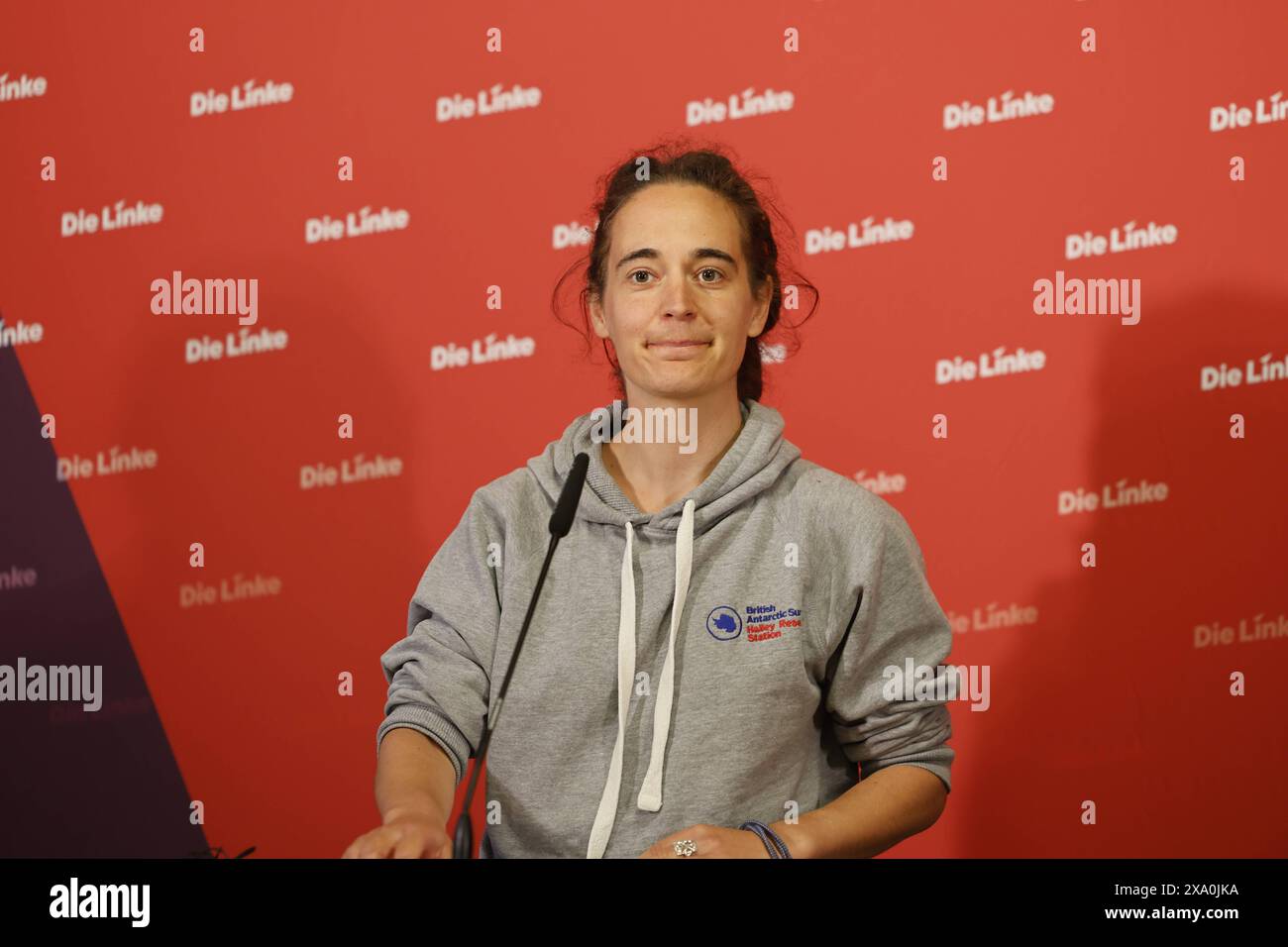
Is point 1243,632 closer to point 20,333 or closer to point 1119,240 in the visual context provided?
point 1119,240

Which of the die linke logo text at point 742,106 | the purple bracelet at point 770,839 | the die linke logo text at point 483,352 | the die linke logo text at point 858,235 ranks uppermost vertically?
the die linke logo text at point 742,106

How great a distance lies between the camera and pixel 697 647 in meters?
1.37

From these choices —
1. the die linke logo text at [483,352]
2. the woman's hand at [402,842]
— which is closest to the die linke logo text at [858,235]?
the die linke logo text at [483,352]

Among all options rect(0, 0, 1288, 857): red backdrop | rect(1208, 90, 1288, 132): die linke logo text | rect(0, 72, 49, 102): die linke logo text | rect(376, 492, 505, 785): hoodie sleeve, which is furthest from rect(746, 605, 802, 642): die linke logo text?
rect(0, 72, 49, 102): die linke logo text

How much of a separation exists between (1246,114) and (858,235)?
73 cm

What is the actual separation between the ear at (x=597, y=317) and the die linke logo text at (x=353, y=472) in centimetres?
85

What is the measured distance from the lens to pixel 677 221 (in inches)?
58.2

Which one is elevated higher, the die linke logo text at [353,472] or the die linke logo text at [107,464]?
the die linke logo text at [107,464]

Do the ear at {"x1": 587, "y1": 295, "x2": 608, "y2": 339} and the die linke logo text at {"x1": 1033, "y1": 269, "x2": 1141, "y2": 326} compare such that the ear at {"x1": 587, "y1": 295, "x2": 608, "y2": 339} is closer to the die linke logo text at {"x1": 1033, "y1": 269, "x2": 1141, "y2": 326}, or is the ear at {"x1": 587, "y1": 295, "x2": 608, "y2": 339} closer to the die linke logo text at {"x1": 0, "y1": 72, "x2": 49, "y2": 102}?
the die linke logo text at {"x1": 1033, "y1": 269, "x2": 1141, "y2": 326}

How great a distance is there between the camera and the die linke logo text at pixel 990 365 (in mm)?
2234

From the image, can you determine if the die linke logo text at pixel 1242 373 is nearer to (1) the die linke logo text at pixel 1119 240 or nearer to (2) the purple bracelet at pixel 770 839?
(1) the die linke logo text at pixel 1119 240

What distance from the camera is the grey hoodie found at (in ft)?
4.38

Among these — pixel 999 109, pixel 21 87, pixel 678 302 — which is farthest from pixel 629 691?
pixel 21 87
